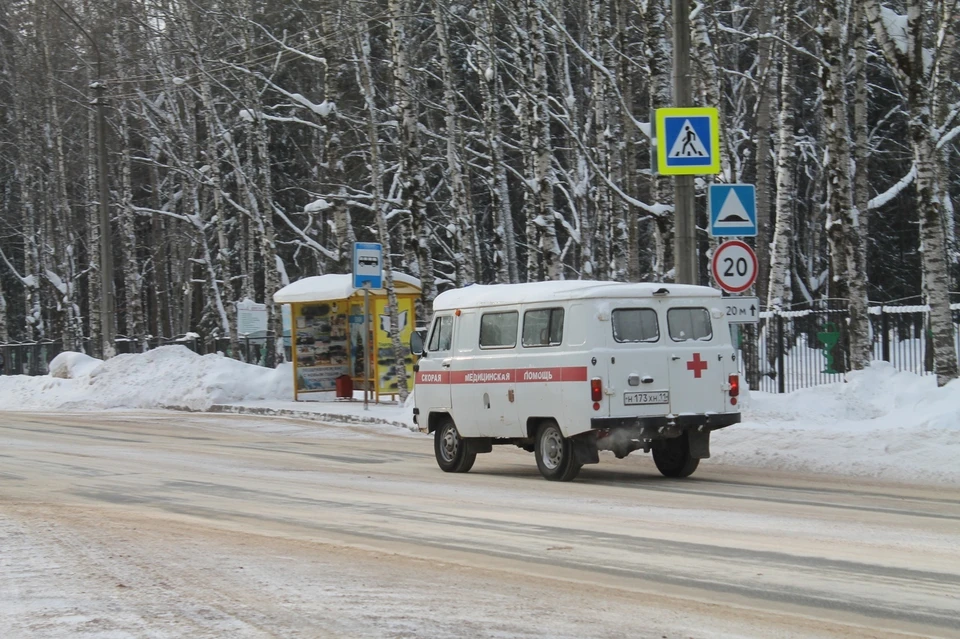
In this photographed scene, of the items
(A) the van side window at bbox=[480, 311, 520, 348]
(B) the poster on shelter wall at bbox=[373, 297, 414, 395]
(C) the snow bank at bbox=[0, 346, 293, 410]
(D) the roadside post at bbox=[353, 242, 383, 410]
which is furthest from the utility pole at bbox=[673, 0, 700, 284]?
(C) the snow bank at bbox=[0, 346, 293, 410]

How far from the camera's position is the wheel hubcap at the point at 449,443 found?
16266mm

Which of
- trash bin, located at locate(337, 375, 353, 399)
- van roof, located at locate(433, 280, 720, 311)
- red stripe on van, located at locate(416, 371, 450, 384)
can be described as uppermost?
van roof, located at locate(433, 280, 720, 311)

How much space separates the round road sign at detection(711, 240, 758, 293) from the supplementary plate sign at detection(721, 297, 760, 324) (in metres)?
0.16

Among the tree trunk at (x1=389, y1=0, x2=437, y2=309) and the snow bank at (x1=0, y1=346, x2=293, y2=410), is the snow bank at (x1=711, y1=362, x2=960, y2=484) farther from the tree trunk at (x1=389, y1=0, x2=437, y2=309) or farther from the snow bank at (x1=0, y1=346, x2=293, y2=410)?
the snow bank at (x1=0, y1=346, x2=293, y2=410)

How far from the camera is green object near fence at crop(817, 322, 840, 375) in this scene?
72.6 feet

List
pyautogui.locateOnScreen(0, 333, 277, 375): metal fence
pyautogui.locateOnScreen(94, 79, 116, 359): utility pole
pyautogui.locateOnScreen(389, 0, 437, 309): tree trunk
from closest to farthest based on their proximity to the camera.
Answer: pyautogui.locateOnScreen(389, 0, 437, 309): tree trunk, pyautogui.locateOnScreen(94, 79, 116, 359): utility pole, pyautogui.locateOnScreen(0, 333, 277, 375): metal fence

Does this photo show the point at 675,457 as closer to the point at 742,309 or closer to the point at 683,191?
the point at 742,309

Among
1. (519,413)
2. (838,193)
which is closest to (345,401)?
(838,193)

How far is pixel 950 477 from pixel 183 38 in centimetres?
2932

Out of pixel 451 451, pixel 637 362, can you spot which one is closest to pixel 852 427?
pixel 637 362

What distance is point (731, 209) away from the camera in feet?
58.3

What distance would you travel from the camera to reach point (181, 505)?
1273 centimetres

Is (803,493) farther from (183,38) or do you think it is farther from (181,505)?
(183,38)

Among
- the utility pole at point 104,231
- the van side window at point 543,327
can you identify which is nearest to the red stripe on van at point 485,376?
the van side window at point 543,327
